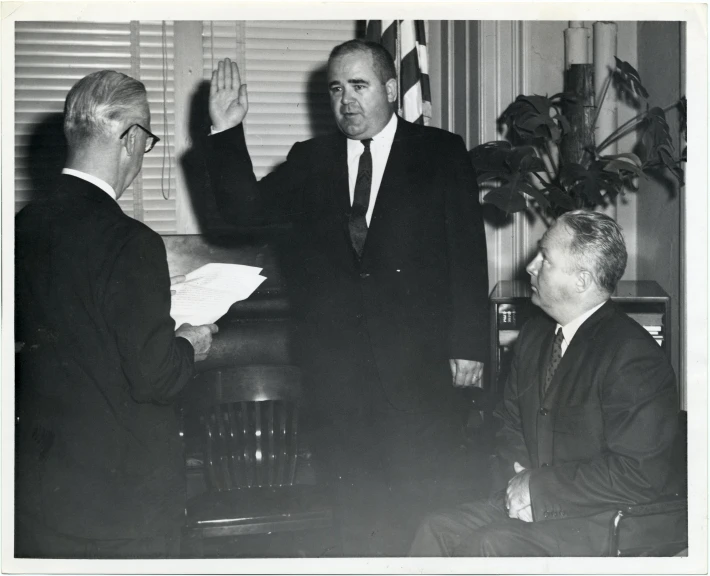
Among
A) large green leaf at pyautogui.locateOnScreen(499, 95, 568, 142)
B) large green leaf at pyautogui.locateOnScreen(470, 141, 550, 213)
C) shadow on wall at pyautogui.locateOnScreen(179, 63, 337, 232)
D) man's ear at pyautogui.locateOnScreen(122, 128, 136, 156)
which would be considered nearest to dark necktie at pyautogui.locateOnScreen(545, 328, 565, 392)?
large green leaf at pyautogui.locateOnScreen(470, 141, 550, 213)

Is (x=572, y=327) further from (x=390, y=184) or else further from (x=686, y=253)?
(x=390, y=184)

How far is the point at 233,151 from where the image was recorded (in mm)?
2709

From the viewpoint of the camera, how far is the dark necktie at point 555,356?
2336 millimetres

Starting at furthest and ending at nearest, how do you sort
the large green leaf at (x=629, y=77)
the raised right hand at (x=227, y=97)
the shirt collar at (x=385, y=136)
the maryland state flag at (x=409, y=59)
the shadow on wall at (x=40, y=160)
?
the shadow on wall at (x=40, y=160) → the maryland state flag at (x=409, y=59) → the large green leaf at (x=629, y=77) → the shirt collar at (x=385, y=136) → the raised right hand at (x=227, y=97)

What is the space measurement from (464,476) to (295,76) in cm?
255

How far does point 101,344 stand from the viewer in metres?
2.04

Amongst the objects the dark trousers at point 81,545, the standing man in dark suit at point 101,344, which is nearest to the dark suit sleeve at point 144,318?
the standing man in dark suit at point 101,344

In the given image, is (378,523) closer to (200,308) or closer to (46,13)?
(200,308)

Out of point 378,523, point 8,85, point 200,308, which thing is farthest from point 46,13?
point 378,523

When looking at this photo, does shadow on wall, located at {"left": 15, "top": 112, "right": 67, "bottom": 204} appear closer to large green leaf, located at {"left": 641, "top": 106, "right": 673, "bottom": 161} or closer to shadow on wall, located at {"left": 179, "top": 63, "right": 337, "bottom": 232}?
shadow on wall, located at {"left": 179, "top": 63, "right": 337, "bottom": 232}

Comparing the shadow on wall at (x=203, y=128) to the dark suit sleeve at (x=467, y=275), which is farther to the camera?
the shadow on wall at (x=203, y=128)

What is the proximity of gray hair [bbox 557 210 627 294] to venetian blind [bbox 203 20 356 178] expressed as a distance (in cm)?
246

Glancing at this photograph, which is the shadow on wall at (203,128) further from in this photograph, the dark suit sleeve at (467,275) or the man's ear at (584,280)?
the man's ear at (584,280)

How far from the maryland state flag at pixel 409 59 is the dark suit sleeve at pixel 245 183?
1.05 m
